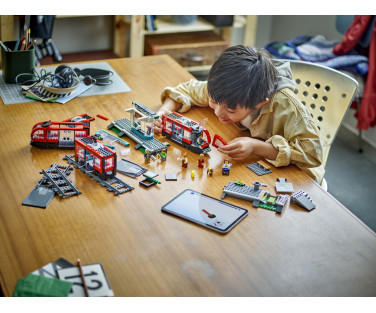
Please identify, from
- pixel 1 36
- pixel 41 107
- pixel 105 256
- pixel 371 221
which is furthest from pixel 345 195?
pixel 1 36

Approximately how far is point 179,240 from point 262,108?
623mm

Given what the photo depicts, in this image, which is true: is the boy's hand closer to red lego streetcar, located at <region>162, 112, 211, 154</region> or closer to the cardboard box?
red lego streetcar, located at <region>162, 112, 211, 154</region>

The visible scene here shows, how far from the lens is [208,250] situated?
4.11 ft

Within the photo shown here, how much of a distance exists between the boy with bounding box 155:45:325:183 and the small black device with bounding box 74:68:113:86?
582 mm

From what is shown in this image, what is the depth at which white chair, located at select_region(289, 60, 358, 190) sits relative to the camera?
192cm

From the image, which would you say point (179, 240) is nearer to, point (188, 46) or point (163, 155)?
point (163, 155)

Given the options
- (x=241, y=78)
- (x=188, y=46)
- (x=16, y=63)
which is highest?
(x=241, y=78)

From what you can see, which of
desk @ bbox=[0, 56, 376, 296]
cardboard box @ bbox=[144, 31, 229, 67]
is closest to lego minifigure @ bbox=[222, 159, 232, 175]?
desk @ bbox=[0, 56, 376, 296]

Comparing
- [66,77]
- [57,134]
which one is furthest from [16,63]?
[57,134]

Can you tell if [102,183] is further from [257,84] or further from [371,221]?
[371,221]

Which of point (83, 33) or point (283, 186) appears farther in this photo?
point (83, 33)

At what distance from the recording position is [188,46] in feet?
12.2

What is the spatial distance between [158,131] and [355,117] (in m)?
1.86
